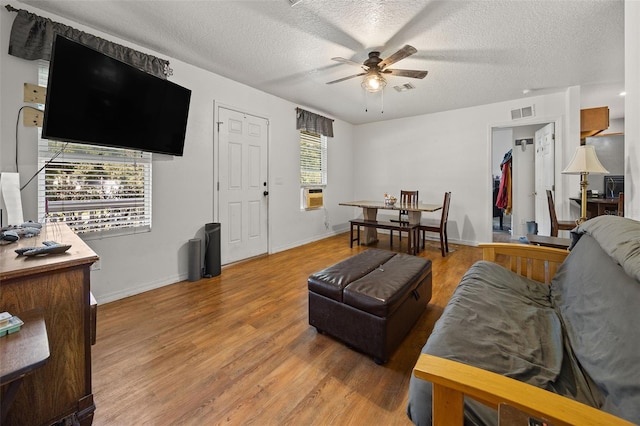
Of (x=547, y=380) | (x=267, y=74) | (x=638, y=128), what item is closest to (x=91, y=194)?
(x=267, y=74)

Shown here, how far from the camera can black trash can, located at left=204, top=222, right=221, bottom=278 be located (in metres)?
3.24

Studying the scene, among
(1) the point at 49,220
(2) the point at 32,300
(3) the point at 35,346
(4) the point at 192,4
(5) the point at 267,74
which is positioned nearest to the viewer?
(3) the point at 35,346

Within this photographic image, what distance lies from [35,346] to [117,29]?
113 inches

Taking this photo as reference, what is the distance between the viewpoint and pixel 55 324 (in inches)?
46.1

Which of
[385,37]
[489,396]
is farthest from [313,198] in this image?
[489,396]

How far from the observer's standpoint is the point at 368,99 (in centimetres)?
443

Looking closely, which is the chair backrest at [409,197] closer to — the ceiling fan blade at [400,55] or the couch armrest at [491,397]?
the ceiling fan blade at [400,55]

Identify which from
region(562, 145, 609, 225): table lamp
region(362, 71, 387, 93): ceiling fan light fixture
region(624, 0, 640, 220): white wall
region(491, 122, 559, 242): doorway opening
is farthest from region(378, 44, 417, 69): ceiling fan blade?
region(491, 122, 559, 242): doorway opening

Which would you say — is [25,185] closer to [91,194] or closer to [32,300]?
[91,194]

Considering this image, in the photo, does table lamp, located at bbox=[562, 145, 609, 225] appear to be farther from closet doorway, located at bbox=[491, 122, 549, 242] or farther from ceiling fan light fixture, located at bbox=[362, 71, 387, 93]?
closet doorway, located at bbox=[491, 122, 549, 242]

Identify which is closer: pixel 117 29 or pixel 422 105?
pixel 117 29

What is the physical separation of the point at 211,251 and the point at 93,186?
1328 mm

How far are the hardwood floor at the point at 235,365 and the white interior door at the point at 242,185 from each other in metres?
1.10

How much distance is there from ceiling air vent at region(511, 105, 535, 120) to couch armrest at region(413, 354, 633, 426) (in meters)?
4.92
